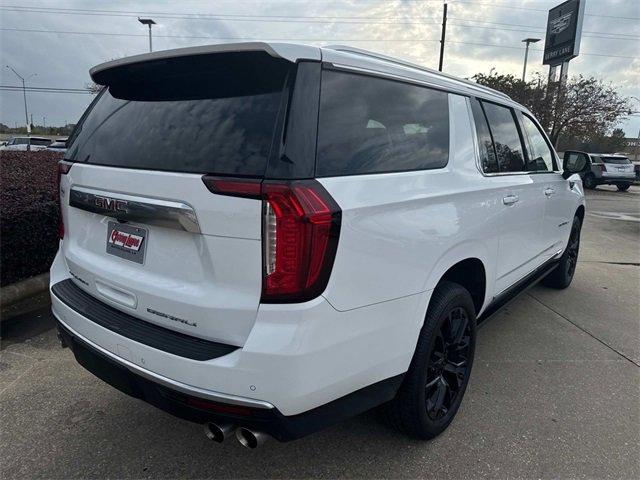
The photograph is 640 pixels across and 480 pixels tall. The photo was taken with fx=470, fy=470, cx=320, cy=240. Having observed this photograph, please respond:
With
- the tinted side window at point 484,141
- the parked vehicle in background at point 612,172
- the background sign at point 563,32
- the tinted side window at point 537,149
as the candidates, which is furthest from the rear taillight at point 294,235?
the background sign at point 563,32

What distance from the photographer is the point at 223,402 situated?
170 cm

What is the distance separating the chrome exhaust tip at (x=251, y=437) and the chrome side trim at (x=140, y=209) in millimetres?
774

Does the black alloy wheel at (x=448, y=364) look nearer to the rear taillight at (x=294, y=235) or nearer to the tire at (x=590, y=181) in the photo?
the rear taillight at (x=294, y=235)

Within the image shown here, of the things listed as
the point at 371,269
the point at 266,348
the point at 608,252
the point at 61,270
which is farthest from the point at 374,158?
the point at 608,252

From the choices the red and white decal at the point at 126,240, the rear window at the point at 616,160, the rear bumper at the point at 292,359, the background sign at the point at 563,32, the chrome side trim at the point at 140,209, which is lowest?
the rear bumper at the point at 292,359

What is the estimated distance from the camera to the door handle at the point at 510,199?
117 inches

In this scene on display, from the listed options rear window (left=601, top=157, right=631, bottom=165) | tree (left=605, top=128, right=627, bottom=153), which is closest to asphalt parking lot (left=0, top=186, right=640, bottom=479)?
rear window (left=601, top=157, right=631, bottom=165)

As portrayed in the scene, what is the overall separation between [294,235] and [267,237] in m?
0.10

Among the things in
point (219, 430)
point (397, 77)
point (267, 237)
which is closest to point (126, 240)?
point (267, 237)

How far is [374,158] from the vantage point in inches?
78.0

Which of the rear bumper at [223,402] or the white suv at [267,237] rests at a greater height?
the white suv at [267,237]

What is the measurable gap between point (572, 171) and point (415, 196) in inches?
123

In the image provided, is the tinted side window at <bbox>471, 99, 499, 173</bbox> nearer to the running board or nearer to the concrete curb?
the running board

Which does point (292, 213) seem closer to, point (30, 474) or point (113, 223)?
point (113, 223)
